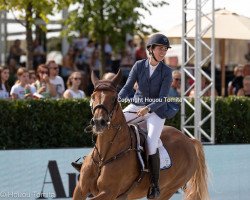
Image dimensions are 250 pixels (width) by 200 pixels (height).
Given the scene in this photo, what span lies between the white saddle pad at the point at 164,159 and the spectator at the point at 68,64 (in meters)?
11.4

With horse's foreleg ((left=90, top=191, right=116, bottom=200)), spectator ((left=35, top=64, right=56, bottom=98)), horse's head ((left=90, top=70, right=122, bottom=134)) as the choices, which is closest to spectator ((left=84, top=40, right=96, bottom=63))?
spectator ((left=35, top=64, right=56, bottom=98))

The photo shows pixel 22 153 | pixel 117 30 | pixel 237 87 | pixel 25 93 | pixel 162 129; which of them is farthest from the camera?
pixel 117 30

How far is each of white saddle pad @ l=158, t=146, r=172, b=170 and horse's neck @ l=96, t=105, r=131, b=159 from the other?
1064mm

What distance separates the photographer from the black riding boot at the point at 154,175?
11.4 m

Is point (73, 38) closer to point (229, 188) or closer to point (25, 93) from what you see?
point (25, 93)

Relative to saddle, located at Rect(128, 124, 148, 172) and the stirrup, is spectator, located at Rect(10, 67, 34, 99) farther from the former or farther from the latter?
the stirrup

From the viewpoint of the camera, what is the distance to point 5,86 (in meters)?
16.4

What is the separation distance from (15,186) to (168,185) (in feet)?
9.46

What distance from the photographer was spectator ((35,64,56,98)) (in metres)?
16.2

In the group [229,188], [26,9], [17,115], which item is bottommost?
[229,188]

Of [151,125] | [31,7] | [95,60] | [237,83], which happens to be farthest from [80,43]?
[151,125]

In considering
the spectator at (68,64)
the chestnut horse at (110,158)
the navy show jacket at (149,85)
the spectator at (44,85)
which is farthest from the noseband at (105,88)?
the spectator at (68,64)

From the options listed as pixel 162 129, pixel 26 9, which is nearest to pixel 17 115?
pixel 162 129

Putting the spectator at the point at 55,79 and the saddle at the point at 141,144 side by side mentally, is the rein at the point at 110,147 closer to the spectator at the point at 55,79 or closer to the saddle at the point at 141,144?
the saddle at the point at 141,144
